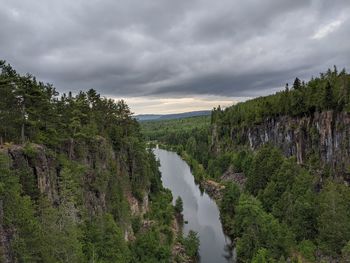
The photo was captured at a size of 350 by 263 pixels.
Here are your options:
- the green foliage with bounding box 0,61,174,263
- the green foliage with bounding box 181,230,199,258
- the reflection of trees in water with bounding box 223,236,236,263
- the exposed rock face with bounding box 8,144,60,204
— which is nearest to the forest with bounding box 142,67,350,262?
the reflection of trees in water with bounding box 223,236,236,263

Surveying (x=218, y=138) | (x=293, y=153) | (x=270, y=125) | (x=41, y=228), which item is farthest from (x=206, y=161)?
(x=41, y=228)

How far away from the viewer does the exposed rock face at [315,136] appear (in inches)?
2281

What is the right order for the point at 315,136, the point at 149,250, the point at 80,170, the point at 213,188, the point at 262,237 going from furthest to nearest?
the point at 213,188 → the point at 315,136 → the point at 262,237 → the point at 149,250 → the point at 80,170

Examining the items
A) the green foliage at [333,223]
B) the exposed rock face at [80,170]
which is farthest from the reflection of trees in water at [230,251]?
the exposed rock face at [80,170]

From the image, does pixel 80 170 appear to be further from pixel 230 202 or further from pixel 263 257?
pixel 230 202

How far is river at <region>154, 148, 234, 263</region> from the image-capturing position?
52.6 meters

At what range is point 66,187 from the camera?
102 feet

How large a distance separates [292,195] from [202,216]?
23980 mm

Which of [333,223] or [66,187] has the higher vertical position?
[66,187]

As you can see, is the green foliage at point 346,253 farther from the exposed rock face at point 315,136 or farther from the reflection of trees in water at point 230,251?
the exposed rock face at point 315,136

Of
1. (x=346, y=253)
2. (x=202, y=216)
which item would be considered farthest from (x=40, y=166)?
(x=202, y=216)

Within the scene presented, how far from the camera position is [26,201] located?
23.0 meters

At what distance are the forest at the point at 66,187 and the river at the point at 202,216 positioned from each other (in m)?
4.93

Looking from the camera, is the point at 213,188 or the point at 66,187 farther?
the point at 213,188
